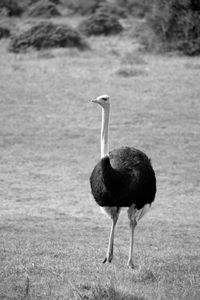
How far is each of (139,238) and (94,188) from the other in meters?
1.81

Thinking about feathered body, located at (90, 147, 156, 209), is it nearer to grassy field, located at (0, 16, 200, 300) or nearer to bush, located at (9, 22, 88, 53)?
grassy field, located at (0, 16, 200, 300)

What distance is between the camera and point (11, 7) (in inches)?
1670

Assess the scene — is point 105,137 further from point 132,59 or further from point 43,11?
point 43,11

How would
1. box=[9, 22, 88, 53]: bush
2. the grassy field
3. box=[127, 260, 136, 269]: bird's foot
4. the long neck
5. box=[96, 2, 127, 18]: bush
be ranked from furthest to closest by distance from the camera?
box=[96, 2, 127, 18]: bush, box=[9, 22, 88, 53]: bush, the long neck, box=[127, 260, 136, 269]: bird's foot, the grassy field

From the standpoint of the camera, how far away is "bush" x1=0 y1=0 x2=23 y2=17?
42106mm

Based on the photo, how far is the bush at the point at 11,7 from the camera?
42.1m

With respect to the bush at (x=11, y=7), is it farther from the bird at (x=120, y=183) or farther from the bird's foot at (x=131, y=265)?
the bird's foot at (x=131, y=265)

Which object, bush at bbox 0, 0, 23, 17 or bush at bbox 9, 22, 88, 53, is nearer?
bush at bbox 9, 22, 88, 53

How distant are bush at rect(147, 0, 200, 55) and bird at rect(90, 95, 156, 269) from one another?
57.5 feet

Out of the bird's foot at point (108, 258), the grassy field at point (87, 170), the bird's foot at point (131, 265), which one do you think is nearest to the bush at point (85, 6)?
the grassy field at point (87, 170)

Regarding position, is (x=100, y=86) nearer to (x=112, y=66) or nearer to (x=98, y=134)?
(x=112, y=66)

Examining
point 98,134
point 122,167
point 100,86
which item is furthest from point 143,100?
point 122,167

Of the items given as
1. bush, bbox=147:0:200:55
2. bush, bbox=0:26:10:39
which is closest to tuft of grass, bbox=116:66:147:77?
bush, bbox=147:0:200:55

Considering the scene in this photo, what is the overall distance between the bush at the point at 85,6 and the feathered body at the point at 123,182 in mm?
35652
